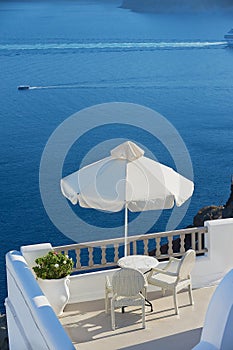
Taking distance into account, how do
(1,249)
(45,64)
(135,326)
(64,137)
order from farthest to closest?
(45,64)
(64,137)
(1,249)
(135,326)

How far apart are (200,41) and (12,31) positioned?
23.9m

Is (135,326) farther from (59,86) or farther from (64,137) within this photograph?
(59,86)

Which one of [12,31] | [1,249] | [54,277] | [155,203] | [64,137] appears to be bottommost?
[1,249]

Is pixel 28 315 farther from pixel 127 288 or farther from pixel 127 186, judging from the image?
Result: pixel 127 186

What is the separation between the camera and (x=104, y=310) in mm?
6672

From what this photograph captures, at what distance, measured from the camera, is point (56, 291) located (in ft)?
21.1

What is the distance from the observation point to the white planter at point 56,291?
642 centimetres

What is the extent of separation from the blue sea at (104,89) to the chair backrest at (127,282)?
21.2m

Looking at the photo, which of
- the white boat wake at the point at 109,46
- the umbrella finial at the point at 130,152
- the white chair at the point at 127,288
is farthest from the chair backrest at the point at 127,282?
the white boat wake at the point at 109,46

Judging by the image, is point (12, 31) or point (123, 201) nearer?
point (123, 201)

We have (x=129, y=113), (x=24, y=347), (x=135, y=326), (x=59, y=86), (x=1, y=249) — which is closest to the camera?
(x=24, y=347)

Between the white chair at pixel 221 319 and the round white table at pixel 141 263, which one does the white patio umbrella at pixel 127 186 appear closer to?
the round white table at pixel 141 263

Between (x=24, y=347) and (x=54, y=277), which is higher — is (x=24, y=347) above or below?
below

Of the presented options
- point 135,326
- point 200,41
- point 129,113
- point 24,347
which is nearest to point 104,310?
point 135,326
